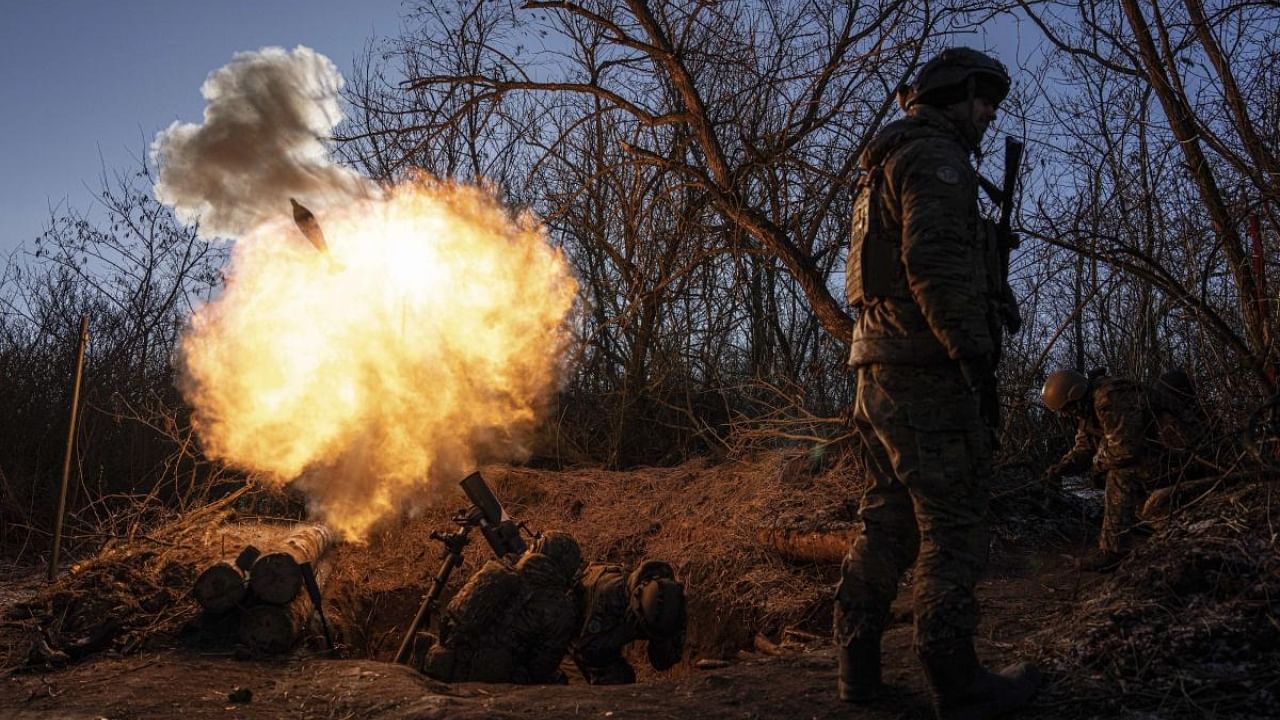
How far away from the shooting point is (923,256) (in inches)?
139

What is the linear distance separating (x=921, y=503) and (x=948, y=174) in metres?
1.36

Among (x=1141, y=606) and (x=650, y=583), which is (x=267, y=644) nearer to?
(x=650, y=583)

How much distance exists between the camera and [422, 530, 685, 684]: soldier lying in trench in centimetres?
567

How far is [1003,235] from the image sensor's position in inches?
161

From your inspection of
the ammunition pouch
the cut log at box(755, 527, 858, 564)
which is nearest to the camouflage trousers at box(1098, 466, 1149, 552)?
the cut log at box(755, 527, 858, 564)

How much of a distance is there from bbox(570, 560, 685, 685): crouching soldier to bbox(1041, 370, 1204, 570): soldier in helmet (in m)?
2.99

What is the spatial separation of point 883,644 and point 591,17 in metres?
5.19

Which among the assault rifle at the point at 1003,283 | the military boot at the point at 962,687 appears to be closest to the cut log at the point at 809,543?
the assault rifle at the point at 1003,283

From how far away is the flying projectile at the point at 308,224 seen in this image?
22.8ft

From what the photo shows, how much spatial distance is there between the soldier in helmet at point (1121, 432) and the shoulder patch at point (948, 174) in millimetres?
3173

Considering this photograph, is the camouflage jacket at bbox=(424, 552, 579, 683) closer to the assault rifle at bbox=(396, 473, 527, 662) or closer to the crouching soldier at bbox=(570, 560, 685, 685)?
the crouching soldier at bbox=(570, 560, 685, 685)

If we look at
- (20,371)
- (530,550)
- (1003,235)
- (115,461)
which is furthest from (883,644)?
(20,371)

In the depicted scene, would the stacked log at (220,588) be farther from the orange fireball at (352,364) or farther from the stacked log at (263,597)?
the orange fireball at (352,364)

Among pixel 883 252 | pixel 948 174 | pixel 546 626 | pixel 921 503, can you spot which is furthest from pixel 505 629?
pixel 948 174
